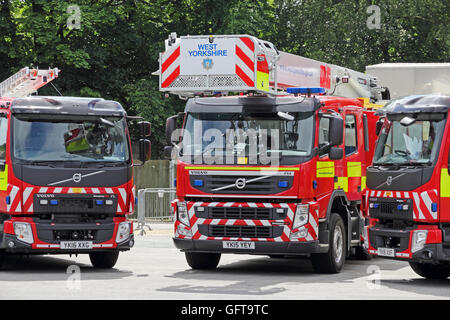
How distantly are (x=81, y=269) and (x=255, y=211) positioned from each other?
11.1ft

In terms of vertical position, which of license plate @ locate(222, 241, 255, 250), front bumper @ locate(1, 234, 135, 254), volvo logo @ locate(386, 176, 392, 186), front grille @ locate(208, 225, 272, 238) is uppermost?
volvo logo @ locate(386, 176, 392, 186)

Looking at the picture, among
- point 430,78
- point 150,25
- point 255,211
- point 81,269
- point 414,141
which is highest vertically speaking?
point 150,25

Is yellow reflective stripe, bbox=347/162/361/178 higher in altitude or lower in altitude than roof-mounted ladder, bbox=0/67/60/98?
lower

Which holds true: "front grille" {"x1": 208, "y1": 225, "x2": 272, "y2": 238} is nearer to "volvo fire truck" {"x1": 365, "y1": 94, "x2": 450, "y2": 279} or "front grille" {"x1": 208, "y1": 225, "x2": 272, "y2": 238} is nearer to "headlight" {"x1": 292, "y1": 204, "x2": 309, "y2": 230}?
"headlight" {"x1": 292, "y1": 204, "x2": 309, "y2": 230}

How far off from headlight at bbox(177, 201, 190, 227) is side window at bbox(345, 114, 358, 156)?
310 centimetres

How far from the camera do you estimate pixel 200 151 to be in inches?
624

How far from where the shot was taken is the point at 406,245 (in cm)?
1452

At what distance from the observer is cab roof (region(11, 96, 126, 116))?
16.1 metres

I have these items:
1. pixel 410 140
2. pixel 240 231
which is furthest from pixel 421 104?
pixel 240 231

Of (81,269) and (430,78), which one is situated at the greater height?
(430,78)

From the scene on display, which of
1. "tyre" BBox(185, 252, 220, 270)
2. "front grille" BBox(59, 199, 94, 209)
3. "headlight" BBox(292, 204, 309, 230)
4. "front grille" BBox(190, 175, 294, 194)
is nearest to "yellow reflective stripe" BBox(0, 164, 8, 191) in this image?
"front grille" BBox(59, 199, 94, 209)
